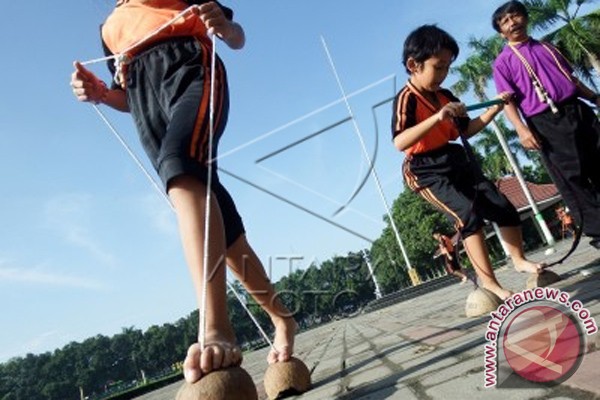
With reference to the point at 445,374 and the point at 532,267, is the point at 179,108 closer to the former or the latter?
the point at 445,374

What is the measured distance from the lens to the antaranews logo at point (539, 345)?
4.48 feet

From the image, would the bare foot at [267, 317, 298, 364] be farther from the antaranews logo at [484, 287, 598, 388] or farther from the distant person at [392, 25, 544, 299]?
the distant person at [392, 25, 544, 299]

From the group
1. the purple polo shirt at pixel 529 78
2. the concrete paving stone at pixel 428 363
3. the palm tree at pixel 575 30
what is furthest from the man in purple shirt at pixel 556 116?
the palm tree at pixel 575 30

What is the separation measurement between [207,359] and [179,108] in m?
1.05

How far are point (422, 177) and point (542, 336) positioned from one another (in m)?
2.43

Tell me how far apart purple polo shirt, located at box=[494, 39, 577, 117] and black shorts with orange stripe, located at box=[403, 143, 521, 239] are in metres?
0.69

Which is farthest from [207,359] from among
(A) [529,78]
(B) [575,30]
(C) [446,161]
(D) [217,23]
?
(B) [575,30]

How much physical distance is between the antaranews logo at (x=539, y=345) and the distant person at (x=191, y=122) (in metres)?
0.86

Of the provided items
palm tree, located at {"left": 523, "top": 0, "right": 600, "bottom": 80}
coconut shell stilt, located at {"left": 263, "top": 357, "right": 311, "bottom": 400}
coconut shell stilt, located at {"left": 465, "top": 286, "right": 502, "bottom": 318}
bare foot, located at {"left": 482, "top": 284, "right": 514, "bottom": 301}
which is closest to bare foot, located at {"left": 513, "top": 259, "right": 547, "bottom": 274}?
bare foot, located at {"left": 482, "top": 284, "right": 514, "bottom": 301}

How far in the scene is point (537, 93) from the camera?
397 cm

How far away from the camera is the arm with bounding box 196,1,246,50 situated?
2297 millimetres

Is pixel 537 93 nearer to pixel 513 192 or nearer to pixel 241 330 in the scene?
pixel 513 192

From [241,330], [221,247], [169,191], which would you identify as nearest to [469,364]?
[221,247]

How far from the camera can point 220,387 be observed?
1659mm
